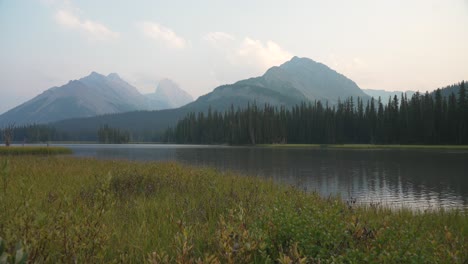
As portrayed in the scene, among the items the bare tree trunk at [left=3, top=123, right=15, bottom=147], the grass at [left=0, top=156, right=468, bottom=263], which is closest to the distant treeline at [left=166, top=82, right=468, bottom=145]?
the bare tree trunk at [left=3, top=123, right=15, bottom=147]

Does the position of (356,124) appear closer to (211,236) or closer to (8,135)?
(8,135)

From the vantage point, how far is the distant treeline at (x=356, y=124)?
95.7 meters

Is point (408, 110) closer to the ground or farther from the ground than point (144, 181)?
farther from the ground

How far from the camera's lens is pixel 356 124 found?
127188 millimetres

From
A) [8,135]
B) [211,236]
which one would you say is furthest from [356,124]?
[211,236]

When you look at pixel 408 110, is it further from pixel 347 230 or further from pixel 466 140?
pixel 347 230

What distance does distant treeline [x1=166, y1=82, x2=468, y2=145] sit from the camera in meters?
95.7

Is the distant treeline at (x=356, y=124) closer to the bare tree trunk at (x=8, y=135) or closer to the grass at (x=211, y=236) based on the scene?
the bare tree trunk at (x=8, y=135)

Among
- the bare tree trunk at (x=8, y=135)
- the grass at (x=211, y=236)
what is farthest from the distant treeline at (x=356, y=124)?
the grass at (x=211, y=236)

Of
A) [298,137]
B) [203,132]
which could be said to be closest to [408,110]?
[298,137]

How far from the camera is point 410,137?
104 meters

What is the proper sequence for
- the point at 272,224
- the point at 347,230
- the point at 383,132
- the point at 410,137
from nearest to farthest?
the point at 347,230, the point at 272,224, the point at 410,137, the point at 383,132

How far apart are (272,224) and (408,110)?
119m

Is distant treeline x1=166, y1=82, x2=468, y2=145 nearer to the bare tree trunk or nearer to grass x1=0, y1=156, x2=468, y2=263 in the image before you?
the bare tree trunk
